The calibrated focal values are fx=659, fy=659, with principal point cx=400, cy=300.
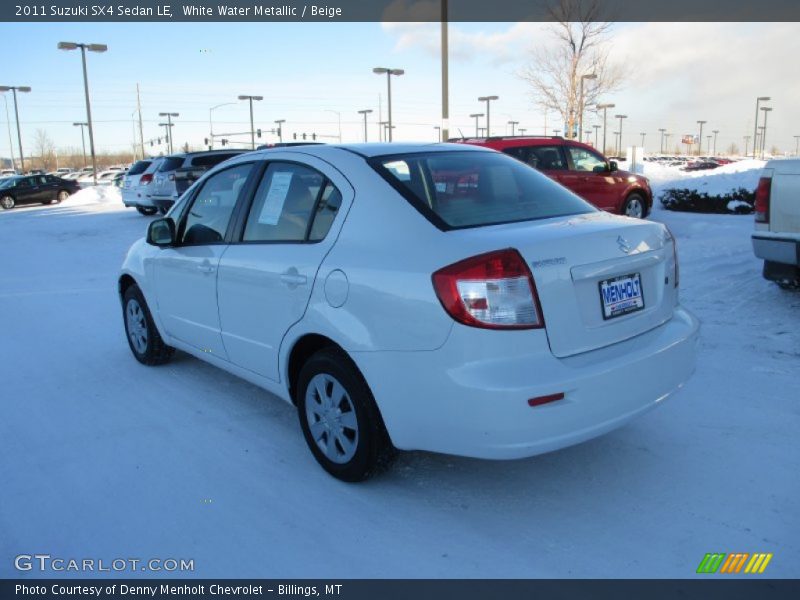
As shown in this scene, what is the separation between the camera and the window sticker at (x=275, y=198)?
12.5 ft

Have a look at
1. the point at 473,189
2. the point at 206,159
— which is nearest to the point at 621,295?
the point at 473,189

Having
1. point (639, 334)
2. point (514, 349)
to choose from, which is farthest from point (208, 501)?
point (639, 334)

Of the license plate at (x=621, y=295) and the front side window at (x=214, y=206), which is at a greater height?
the front side window at (x=214, y=206)

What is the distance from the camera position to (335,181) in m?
3.46

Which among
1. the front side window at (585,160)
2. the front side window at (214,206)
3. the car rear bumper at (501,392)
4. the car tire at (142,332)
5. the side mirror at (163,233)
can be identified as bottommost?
the car tire at (142,332)

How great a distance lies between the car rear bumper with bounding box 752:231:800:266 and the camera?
19.4 feet

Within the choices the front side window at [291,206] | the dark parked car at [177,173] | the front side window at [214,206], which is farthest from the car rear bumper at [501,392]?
the dark parked car at [177,173]

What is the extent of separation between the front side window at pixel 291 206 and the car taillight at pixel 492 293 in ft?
3.21

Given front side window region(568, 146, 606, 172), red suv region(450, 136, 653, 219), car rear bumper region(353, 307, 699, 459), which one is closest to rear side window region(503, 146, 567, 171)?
red suv region(450, 136, 653, 219)

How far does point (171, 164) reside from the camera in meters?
17.8

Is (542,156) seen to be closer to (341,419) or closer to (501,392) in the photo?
(341,419)

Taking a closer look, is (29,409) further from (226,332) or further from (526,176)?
(526,176)

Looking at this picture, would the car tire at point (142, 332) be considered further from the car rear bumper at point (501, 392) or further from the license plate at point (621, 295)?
the license plate at point (621, 295)

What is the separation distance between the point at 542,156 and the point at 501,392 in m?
10.3
